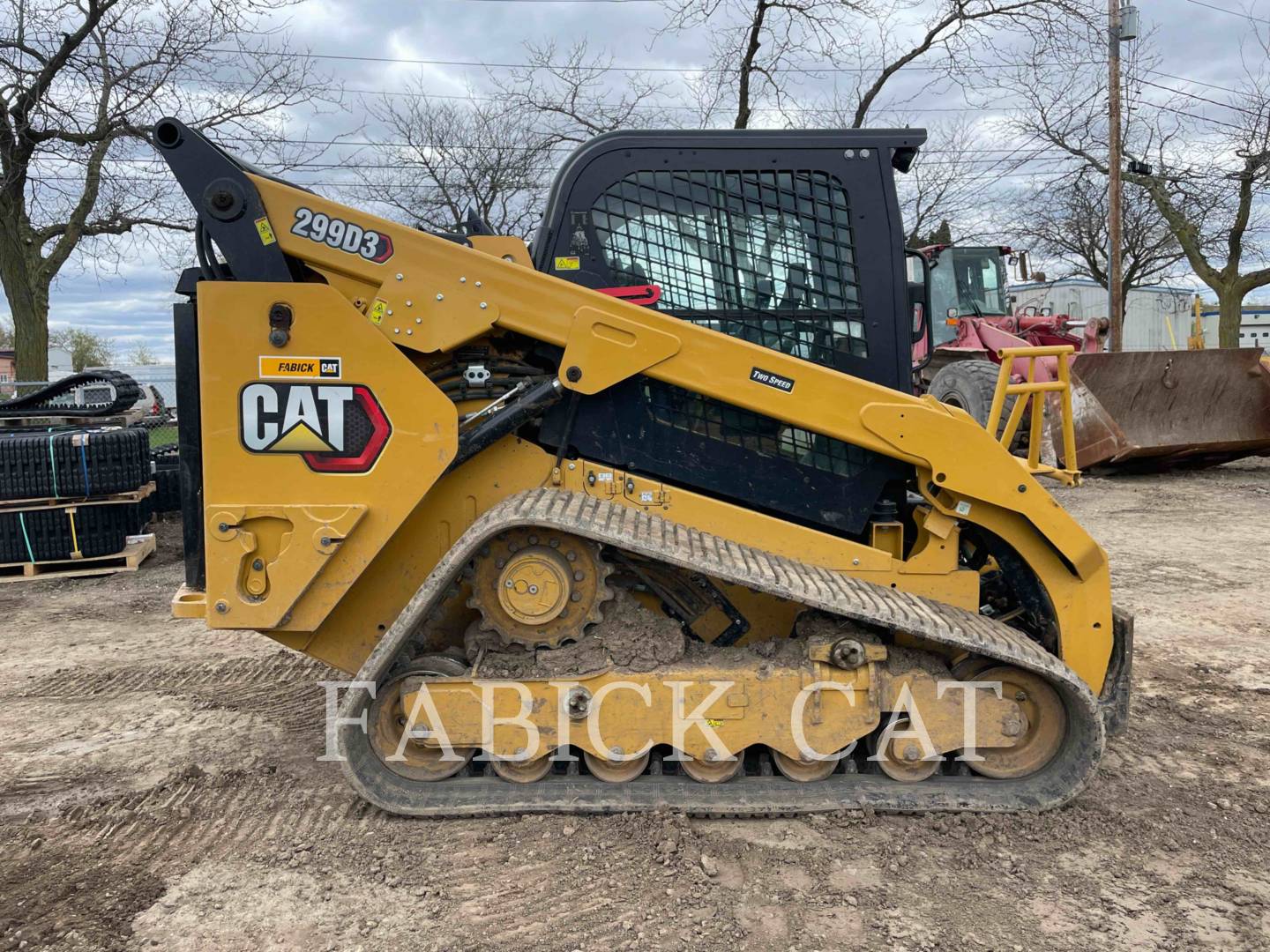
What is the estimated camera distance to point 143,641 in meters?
5.61

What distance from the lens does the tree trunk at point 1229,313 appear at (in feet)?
60.4

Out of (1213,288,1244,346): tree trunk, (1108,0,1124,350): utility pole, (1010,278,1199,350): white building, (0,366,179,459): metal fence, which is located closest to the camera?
(0,366,179,459): metal fence

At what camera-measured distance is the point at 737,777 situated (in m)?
3.30

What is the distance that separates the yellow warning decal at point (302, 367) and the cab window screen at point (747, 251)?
1.11 m

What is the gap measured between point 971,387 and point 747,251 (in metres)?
7.49

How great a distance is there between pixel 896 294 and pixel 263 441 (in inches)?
96.0

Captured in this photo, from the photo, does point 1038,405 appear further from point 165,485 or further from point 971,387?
point 165,485

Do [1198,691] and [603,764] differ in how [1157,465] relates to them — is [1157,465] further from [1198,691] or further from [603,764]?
[603,764]

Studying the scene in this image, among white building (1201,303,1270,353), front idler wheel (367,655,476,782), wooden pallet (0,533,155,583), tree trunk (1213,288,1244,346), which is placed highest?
white building (1201,303,1270,353)

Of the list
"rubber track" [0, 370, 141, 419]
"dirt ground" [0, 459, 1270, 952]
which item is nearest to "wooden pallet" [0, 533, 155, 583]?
"rubber track" [0, 370, 141, 419]

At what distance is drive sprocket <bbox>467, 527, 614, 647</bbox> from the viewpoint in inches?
123

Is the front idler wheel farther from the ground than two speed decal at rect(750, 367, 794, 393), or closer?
closer

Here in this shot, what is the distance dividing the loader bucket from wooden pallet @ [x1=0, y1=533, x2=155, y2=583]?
32.1 feet

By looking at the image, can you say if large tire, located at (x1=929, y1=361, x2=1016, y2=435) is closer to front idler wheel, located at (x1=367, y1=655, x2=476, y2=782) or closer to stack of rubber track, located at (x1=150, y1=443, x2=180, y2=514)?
front idler wheel, located at (x1=367, y1=655, x2=476, y2=782)
